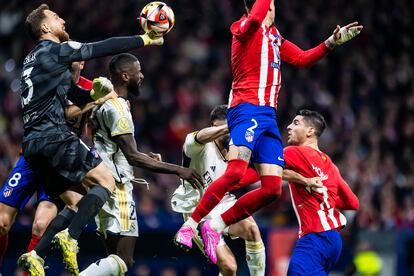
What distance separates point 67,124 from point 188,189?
1.50m

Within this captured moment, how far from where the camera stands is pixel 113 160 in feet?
Answer: 26.7

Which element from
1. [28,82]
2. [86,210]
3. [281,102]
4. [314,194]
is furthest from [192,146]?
[281,102]

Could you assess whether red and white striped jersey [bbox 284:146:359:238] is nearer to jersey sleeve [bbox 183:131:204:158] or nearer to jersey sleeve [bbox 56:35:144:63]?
jersey sleeve [bbox 183:131:204:158]

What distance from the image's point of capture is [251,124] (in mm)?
7555

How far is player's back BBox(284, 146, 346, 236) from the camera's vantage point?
8.03 metres

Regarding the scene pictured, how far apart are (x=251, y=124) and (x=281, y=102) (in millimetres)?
9958

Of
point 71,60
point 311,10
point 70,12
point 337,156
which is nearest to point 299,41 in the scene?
point 311,10

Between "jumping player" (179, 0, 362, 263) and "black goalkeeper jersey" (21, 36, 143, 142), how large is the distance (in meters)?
0.97

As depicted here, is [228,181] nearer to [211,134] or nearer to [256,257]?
[211,134]

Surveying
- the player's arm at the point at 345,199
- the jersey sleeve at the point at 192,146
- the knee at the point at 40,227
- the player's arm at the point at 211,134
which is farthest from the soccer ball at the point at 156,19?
the player's arm at the point at 345,199

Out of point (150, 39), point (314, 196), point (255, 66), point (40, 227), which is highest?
point (150, 39)

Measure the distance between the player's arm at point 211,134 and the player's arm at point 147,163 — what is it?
0.71 m

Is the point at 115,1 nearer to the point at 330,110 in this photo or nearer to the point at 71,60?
the point at 330,110

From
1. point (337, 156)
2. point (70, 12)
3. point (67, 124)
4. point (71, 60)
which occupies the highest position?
point (70, 12)
